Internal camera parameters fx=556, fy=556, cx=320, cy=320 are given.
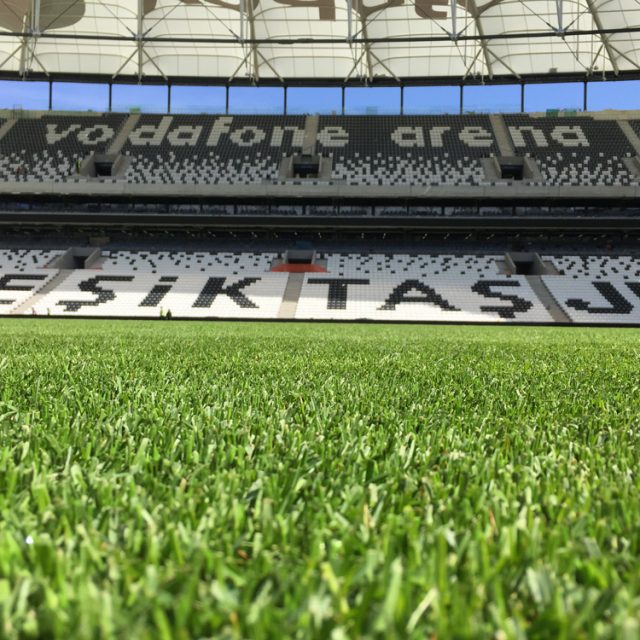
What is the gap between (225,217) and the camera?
1308 inches

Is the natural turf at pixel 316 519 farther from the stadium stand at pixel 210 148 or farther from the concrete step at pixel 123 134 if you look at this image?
the concrete step at pixel 123 134

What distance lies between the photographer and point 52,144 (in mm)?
37312

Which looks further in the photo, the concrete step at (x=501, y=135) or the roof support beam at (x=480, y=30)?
the concrete step at (x=501, y=135)

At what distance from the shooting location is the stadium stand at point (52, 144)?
1363 inches

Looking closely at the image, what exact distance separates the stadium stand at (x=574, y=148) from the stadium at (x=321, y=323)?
223mm

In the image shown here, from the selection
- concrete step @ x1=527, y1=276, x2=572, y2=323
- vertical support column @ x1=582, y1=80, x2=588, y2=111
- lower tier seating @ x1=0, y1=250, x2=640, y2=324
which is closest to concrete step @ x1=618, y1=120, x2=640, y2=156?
vertical support column @ x1=582, y1=80, x2=588, y2=111

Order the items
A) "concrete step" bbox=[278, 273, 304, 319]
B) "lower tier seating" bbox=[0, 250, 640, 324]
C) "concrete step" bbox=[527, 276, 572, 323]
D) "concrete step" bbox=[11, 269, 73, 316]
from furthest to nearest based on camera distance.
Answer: "concrete step" bbox=[278, 273, 304, 319], "lower tier seating" bbox=[0, 250, 640, 324], "concrete step" bbox=[11, 269, 73, 316], "concrete step" bbox=[527, 276, 572, 323]

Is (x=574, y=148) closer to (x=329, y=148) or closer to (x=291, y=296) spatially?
(x=329, y=148)

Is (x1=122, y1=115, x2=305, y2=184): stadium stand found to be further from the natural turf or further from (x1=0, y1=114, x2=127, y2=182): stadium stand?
the natural turf

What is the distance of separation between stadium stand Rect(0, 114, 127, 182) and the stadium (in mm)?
270

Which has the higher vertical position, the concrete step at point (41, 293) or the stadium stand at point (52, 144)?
the stadium stand at point (52, 144)

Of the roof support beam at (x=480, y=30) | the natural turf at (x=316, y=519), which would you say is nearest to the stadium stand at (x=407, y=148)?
the roof support beam at (x=480, y=30)

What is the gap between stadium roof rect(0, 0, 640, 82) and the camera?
28.5 m

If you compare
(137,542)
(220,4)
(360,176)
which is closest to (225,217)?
(360,176)
